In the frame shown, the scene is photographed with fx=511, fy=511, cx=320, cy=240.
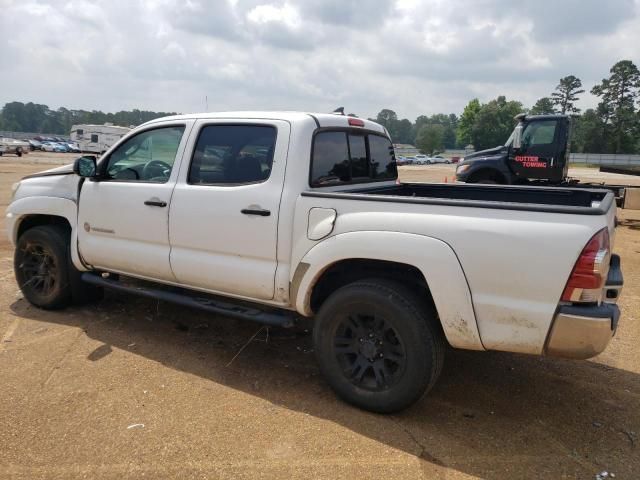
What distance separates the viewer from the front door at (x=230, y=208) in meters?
3.62

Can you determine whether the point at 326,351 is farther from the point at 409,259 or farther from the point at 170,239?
the point at 170,239

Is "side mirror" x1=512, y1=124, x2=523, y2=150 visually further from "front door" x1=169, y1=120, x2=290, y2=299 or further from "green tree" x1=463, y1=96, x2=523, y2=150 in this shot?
"green tree" x1=463, y1=96, x2=523, y2=150

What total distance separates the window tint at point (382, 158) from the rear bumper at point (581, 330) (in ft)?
7.33

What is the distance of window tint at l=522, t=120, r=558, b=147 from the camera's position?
36.3 ft

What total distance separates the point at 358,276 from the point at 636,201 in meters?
8.83

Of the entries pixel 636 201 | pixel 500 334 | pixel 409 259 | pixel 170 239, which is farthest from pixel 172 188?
pixel 636 201

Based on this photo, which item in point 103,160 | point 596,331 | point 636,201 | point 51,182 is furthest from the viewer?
point 636,201

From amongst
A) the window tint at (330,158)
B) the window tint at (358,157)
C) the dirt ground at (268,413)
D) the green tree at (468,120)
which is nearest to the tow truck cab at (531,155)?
the dirt ground at (268,413)

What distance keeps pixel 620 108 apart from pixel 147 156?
301ft

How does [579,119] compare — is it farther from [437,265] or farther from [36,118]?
[36,118]

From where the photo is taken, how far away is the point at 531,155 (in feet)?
37.0

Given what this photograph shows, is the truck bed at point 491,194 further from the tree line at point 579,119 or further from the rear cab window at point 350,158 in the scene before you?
the tree line at point 579,119

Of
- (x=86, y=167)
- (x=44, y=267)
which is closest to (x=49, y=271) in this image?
(x=44, y=267)

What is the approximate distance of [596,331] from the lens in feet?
8.77
